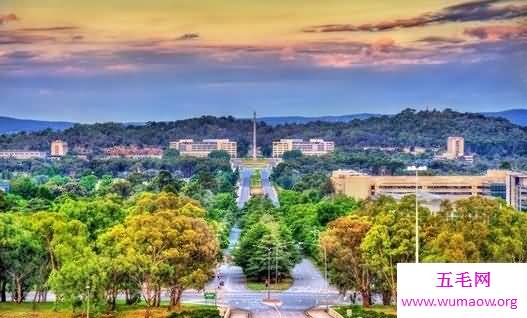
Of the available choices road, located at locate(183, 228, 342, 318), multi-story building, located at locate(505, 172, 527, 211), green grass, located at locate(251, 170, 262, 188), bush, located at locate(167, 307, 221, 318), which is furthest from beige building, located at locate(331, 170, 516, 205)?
bush, located at locate(167, 307, 221, 318)

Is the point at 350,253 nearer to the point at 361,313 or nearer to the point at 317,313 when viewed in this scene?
the point at 317,313

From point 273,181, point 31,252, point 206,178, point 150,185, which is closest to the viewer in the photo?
point 31,252

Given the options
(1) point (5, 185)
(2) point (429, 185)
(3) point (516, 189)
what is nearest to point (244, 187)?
(2) point (429, 185)

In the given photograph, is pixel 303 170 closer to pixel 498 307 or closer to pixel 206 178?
pixel 206 178

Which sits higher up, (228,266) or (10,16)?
(10,16)

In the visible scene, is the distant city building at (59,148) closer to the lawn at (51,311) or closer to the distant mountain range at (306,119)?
the distant mountain range at (306,119)

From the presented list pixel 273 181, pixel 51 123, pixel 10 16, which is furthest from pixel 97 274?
pixel 273 181
